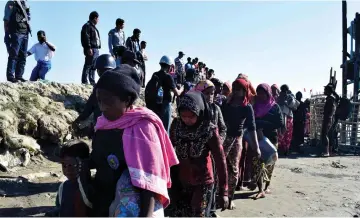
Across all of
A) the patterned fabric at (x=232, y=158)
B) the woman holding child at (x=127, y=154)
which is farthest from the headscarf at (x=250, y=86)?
the woman holding child at (x=127, y=154)

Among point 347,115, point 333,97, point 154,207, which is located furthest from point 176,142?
point 347,115

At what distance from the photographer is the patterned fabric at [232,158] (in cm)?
561

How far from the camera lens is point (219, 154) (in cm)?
360

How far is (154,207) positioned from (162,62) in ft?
15.9

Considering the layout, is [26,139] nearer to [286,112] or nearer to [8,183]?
[8,183]

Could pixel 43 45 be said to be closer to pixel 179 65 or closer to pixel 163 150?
pixel 179 65

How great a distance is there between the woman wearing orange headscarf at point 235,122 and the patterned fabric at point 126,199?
375 centimetres

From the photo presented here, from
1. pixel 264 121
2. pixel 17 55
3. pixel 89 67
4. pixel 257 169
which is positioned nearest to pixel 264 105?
pixel 264 121

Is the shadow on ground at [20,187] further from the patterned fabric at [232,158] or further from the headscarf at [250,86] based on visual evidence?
the headscarf at [250,86]

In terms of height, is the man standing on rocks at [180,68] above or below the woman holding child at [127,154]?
above

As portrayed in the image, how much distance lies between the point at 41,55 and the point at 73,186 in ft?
23.6

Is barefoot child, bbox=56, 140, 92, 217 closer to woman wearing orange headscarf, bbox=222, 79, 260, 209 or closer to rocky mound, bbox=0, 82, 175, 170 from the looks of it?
woman wearing orange headscarf, bbox=222, 79, 260, 209

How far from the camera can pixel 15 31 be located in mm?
7434

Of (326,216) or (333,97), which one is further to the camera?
(333,97)
